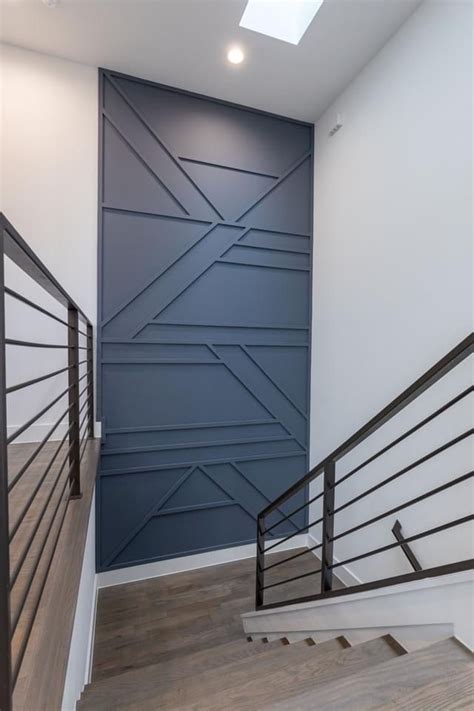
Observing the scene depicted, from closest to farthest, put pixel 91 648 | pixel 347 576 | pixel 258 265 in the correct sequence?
1. pixel 91 648
2. pixel 347 576
3. pixel 258 265

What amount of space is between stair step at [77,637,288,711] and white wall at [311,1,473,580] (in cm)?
108

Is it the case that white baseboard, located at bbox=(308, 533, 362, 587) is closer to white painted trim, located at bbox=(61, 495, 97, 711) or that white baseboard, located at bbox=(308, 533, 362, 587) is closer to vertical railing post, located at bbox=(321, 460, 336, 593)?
vertical railing post, located at bbox=(321, 460, 336, 593)

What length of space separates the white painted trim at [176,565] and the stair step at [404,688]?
2145 millimetres

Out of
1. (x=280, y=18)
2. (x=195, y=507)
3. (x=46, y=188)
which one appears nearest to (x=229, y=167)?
(x=280, y=18)

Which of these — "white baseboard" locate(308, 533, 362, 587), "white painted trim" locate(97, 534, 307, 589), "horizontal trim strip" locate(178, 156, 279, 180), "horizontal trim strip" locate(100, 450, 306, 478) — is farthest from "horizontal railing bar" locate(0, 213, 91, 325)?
"white baseboard" locate(308, 533, 362, 587)

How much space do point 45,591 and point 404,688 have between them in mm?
1155

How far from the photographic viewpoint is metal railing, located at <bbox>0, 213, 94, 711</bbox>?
0.55m

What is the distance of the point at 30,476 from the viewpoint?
1.80 metres

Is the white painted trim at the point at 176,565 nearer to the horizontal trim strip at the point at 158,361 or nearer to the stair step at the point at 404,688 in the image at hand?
the horizontal trim strip at the point at 158,361

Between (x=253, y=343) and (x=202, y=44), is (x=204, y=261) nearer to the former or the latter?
(x=253, y=343)

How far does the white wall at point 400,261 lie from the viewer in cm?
185

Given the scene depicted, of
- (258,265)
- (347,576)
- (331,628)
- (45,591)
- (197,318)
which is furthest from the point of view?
(258,265)

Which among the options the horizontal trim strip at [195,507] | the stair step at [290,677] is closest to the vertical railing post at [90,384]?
the horizontal trim strip at [195,507]

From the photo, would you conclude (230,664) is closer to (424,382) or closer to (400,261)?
(424,382)
